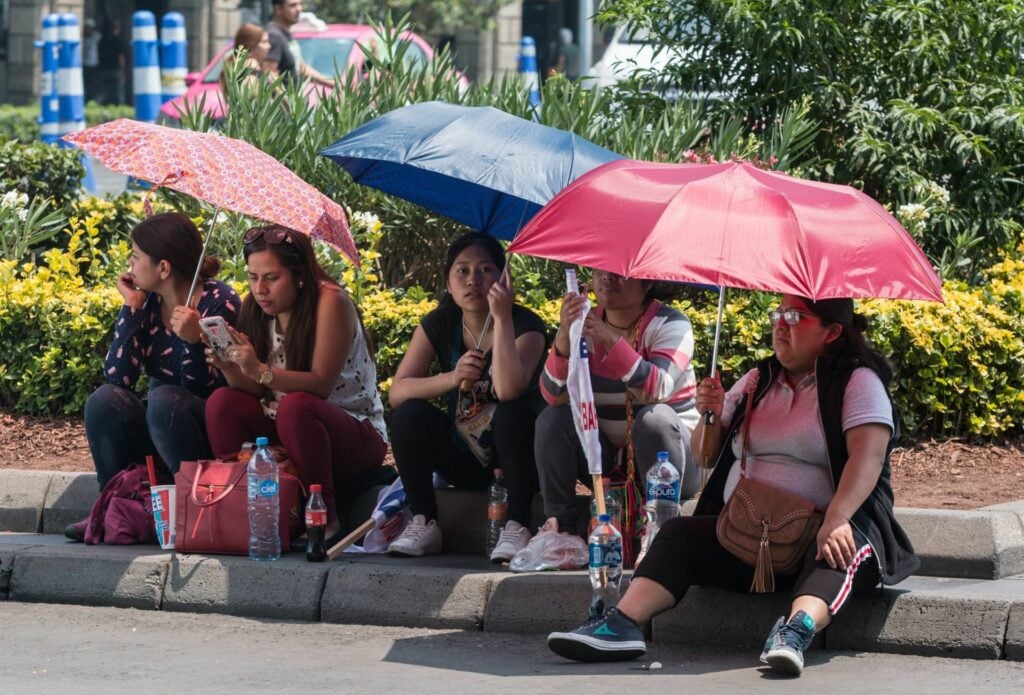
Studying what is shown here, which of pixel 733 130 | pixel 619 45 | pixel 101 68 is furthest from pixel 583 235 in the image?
pixel 101 68

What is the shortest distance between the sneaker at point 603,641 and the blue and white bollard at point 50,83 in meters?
16.0

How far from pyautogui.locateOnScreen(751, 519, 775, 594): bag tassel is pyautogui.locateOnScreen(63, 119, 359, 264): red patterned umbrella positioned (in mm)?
2083

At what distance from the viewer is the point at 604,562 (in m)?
5.97

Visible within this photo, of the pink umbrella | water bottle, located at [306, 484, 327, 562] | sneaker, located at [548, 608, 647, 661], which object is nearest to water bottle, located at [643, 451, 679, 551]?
sneaker, located at [548, 608, 647, 661]

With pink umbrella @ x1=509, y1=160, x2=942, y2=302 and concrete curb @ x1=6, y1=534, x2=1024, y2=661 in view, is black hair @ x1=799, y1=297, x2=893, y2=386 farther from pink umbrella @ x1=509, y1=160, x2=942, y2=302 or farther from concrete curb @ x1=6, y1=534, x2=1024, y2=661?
concrete curb @ x1=6, y1=534, x2=1024, y2=661

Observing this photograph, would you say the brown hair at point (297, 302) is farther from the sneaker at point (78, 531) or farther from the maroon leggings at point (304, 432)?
the sneaker at point (78, 531)

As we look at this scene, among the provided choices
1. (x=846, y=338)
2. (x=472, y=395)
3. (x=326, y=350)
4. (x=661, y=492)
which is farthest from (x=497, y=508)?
(x=846, y=338)

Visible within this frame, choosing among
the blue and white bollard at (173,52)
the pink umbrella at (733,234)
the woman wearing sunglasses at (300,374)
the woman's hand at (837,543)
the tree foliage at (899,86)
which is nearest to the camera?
the pink umbrella at (733,234)

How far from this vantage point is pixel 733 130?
934 centimetres

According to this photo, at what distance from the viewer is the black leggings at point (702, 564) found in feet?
18.6

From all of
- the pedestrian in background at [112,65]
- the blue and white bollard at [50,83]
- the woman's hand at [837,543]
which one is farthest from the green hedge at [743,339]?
the pedestrian in background at [112,65]

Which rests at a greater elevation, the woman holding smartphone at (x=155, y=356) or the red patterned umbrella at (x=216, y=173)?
the red patterned umbrella at (x=216, y=173)

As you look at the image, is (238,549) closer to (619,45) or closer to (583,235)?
(583,235)

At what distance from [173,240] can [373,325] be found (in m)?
1.30
